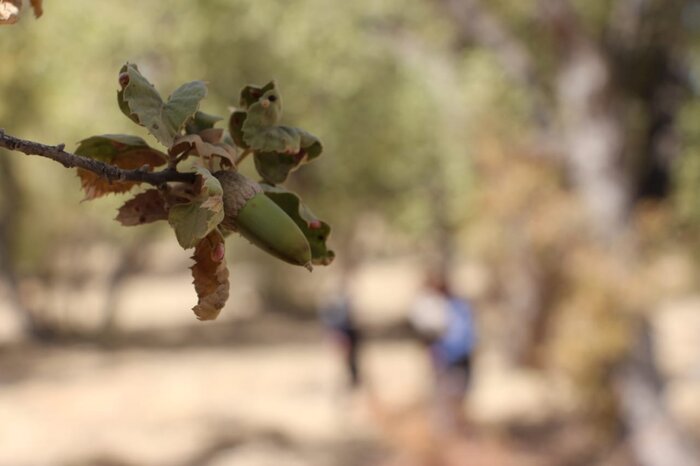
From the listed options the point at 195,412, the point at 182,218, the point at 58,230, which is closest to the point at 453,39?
the point at 195,412

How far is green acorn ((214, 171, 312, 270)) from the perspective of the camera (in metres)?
1.26

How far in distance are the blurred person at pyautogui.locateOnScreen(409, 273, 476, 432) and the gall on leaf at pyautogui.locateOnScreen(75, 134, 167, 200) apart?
24.1 feet

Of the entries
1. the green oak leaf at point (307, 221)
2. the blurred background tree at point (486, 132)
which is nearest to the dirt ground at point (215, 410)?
the blurred background tree at point (486, 132)

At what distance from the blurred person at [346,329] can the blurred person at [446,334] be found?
2.39 m

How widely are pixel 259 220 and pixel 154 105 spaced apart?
→ 0.64 ft

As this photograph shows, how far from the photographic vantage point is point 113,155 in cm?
138

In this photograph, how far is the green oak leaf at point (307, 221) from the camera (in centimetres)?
133

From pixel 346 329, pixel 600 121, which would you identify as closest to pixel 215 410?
pixel 346 329

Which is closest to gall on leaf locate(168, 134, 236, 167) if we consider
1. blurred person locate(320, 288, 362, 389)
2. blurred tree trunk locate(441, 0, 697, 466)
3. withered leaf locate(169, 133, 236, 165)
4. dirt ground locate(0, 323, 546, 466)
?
withered leaf locate(169, 133, 236, 165)

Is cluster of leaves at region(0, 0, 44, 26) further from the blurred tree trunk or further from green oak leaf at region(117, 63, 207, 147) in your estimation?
the blurred tree trunk

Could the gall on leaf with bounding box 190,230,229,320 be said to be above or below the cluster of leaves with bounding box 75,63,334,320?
below

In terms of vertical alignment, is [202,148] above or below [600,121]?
below

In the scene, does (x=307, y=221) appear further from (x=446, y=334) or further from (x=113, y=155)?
(x=446, y=334)

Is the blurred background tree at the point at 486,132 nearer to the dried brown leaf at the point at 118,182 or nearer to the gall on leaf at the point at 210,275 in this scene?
the dried brown leaf at the point at 118,182
